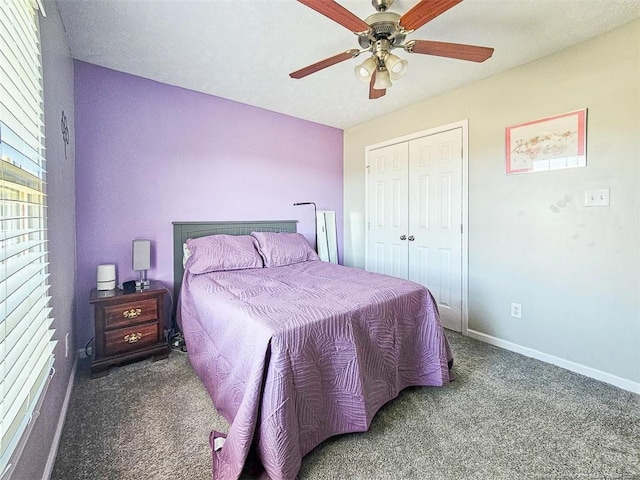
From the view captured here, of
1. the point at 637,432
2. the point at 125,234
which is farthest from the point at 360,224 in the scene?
the point at 637,432

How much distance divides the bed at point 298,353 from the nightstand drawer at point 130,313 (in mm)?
249

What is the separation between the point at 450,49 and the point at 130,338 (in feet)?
9.46

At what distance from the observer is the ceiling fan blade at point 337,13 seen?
129cm

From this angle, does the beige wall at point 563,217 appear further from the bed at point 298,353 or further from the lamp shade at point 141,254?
the lamp shade at point 141,254

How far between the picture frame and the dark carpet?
159 cm

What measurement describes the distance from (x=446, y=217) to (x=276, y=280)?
186 cm

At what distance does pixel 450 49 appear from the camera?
5.30 ft

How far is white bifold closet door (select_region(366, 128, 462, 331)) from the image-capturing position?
2932mm

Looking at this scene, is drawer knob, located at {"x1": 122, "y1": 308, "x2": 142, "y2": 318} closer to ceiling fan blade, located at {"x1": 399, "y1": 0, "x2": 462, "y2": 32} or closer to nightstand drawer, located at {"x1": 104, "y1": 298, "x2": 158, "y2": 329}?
nightstand drawer, located at {"x1": 104, "y1": 298, "x2": 158, "y2": 329}

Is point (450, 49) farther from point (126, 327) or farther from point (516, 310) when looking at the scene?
point (126, 327)

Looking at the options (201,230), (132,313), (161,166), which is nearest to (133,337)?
(132,313)

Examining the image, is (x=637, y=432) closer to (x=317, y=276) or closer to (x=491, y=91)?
(x=317, y=276)

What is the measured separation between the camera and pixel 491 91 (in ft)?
8.53

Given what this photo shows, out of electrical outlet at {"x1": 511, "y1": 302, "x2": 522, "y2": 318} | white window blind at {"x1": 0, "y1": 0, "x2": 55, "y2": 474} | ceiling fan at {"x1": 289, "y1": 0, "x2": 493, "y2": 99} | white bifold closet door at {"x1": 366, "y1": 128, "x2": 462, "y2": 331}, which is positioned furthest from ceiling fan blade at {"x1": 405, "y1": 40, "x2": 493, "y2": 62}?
electrical outlet at {"x1": 511, "y1": 302, "x2": 522, "y2": 318}
